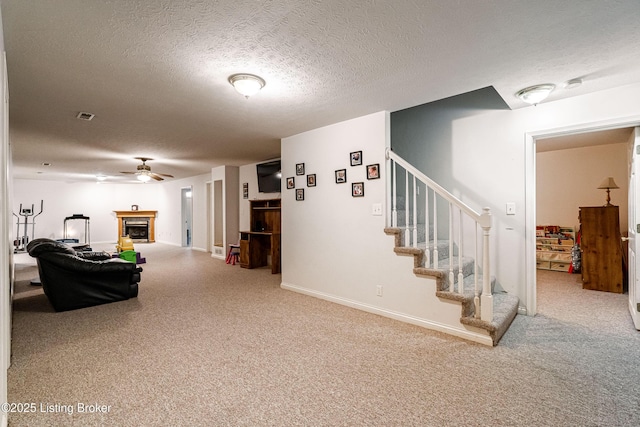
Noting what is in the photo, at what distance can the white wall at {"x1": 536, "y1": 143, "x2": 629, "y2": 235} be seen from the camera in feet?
17.1

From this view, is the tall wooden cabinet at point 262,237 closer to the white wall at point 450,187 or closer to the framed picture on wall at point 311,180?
the white wall at point 450,187

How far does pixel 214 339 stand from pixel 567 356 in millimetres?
2952

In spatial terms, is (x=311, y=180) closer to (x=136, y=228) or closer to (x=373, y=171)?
(x=373, y=171)

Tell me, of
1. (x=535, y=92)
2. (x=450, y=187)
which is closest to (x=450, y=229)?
(x=450, y=187)

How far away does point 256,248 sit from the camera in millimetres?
6465

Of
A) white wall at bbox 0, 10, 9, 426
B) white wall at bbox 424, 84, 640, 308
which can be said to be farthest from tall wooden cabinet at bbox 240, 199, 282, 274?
white wall at bbox 0, 10, 9, 426

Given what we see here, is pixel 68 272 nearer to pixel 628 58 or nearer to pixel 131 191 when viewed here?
pixel 628 58

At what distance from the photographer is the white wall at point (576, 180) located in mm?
5207

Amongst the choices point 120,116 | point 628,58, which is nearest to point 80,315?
point 120,116

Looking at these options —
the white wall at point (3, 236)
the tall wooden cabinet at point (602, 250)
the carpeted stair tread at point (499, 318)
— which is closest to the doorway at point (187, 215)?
the white wall at point (3, 236)

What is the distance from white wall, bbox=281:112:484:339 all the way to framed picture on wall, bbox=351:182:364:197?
4cm

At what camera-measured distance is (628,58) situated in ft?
7.38

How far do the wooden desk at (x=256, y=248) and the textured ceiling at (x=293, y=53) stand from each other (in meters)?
2.87

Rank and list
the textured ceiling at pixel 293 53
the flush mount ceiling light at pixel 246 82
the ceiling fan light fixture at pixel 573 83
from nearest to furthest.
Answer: the textured ceiling at pixel 293 53
the flush mount ceiling light at pixel 246 82
the ceiling fan light fixture at pixel 573 83
